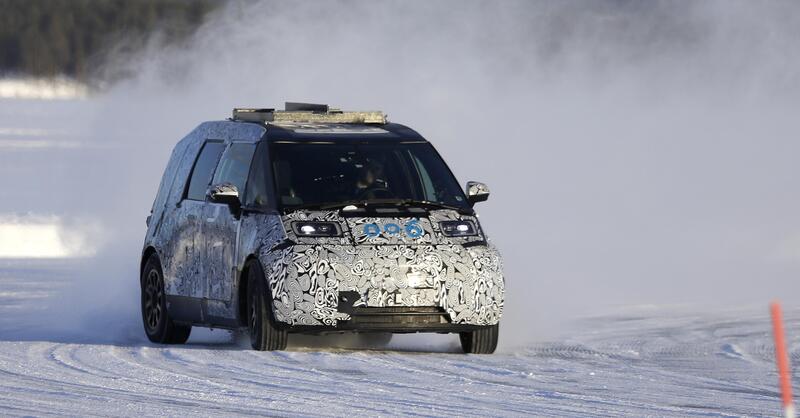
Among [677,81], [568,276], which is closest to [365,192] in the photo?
[568,276]

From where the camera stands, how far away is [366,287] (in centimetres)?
1346

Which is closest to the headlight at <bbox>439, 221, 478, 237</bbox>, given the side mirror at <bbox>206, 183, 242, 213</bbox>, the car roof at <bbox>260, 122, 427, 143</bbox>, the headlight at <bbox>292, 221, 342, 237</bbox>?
the headlight at <bbox>292, 221, 342, 237</bbox>

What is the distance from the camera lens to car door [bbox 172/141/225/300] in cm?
1498

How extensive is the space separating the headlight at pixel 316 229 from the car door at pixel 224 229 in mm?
712

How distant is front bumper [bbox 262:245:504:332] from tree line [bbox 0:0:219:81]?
3695 inches

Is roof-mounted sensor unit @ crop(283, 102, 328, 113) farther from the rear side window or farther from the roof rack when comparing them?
the rear side window

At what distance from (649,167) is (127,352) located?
2799cm

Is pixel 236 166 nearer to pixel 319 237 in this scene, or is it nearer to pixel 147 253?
pixel 319 237

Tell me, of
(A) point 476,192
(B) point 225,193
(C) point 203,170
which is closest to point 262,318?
(B) point 225,193

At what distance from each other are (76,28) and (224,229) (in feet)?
338

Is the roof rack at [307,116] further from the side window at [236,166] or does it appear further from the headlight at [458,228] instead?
the headlight at [458,228]

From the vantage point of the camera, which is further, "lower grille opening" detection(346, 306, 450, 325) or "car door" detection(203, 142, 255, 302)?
"car door" detection(203, 142, 255, 302)

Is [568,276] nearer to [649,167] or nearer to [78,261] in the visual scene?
[78,261]

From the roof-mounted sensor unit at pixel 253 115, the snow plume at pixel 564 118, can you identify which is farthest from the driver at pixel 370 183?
the snow plume at pixel 564 118
